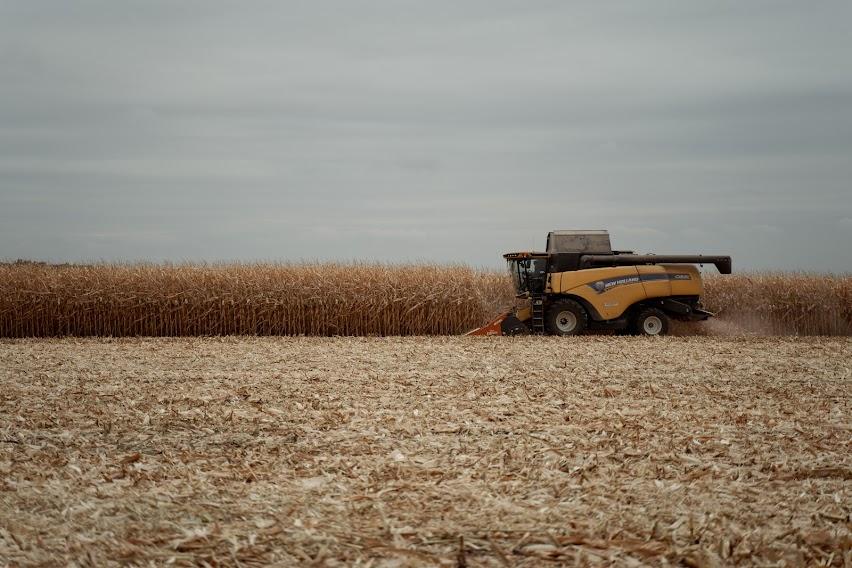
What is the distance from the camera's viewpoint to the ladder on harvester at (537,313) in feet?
56.2

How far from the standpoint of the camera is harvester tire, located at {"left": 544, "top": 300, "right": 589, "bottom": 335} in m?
17.1

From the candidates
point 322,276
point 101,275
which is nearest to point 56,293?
point 101,275

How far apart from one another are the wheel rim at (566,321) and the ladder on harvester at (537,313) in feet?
1.07

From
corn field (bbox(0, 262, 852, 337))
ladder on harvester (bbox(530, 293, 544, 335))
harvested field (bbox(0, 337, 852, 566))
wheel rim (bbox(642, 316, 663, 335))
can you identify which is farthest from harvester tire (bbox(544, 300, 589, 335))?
harvested field (bbox(0, 337, 852, 566))

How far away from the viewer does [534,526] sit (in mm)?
5109

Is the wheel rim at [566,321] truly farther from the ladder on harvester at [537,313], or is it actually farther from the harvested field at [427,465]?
the harvested field at [427,465]

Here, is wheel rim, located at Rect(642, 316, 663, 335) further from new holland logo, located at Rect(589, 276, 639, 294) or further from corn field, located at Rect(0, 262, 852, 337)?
corn field, located at Rect(0, 262, 852, 337)

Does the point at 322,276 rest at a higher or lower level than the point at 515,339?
higher

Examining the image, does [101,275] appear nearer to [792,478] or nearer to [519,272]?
[519,272]

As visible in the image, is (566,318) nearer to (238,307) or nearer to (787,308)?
(787,308)

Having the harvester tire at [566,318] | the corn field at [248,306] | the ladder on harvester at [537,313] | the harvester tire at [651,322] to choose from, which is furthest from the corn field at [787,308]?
the ladder on harvester at [537,313]

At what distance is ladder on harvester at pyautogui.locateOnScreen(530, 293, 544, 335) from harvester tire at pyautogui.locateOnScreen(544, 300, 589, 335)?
14 centimetres

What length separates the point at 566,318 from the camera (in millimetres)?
17156

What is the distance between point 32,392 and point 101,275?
11.0 meters
